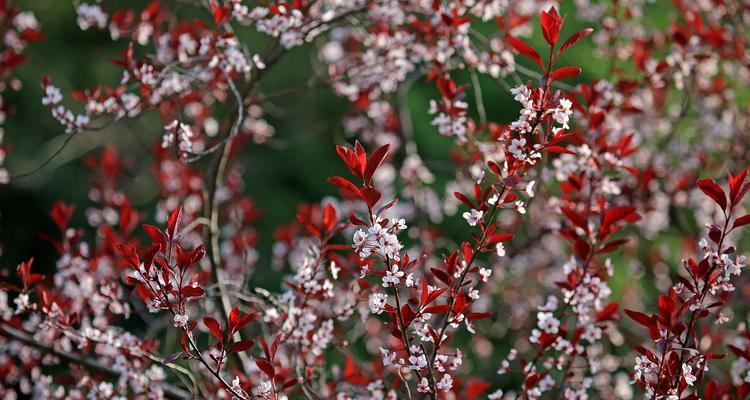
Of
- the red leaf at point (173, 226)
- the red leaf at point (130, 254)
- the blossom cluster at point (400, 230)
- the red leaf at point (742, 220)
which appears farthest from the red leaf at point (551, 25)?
the red leaf at point (130, 254)

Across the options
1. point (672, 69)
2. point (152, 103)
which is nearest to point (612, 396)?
point (672, 69)

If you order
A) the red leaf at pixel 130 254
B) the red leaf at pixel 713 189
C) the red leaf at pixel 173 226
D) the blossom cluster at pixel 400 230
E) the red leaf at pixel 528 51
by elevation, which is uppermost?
the red leaf at pixel 528 51

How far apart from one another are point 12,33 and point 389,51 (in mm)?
Result: 1344

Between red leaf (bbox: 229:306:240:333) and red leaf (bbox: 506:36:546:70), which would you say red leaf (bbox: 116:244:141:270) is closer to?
red leaf (bbox: 229:306:240:333)

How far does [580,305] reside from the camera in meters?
1.72

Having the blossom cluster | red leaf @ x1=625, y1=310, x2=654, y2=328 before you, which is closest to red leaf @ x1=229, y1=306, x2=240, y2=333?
the blossom cluster

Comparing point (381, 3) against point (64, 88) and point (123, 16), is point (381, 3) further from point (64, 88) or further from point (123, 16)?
point (64, 88)

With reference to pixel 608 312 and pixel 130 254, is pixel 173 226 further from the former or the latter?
pixel 608 312

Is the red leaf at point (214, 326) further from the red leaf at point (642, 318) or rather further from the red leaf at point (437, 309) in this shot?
the red leaf at point (642, 318)

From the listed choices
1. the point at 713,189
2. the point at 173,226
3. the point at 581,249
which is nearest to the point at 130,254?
the point at 173,226

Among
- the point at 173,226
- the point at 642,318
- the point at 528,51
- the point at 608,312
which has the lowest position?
the point at 608,312

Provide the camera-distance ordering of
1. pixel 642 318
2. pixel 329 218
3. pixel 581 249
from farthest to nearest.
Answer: pixel 329 218
pixel 581 249
pixel 642 318

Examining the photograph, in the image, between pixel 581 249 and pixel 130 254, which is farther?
pixel 581 249

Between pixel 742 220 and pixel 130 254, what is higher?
pixel 742 220
